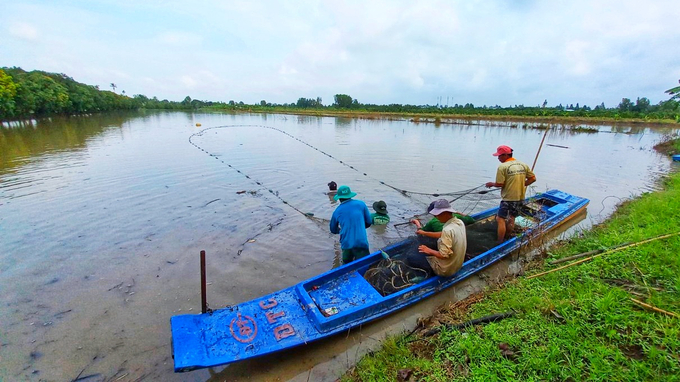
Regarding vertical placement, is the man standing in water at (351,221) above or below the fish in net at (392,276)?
above

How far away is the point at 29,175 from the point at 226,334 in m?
14.2

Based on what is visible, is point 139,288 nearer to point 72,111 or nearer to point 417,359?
point 417,359

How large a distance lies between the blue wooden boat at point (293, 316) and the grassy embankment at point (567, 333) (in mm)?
531

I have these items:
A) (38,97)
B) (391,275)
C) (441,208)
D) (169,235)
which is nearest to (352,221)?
(391,275)

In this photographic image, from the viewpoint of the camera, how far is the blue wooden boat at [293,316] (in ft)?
11.1

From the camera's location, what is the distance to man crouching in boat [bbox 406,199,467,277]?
4.21m

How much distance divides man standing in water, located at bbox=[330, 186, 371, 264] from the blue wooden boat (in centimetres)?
29

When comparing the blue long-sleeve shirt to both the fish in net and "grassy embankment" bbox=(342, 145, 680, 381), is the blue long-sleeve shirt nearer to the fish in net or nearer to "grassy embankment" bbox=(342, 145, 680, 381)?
the fish in net

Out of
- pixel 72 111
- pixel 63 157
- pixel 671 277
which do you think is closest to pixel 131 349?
pixel 671 277

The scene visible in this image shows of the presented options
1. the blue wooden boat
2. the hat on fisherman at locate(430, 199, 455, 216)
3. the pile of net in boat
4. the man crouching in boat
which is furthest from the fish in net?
the hat on fisherman at locate(430, 199, 455, 216)

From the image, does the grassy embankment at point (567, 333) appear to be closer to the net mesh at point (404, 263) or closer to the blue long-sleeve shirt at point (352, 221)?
the net mesh at point (404, 263)

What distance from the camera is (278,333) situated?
3.69m

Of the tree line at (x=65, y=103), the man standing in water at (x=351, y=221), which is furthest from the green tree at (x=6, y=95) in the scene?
the man standing in water at (x=351, y=221)

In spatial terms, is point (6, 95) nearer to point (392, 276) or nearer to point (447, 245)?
point (392, 276)
